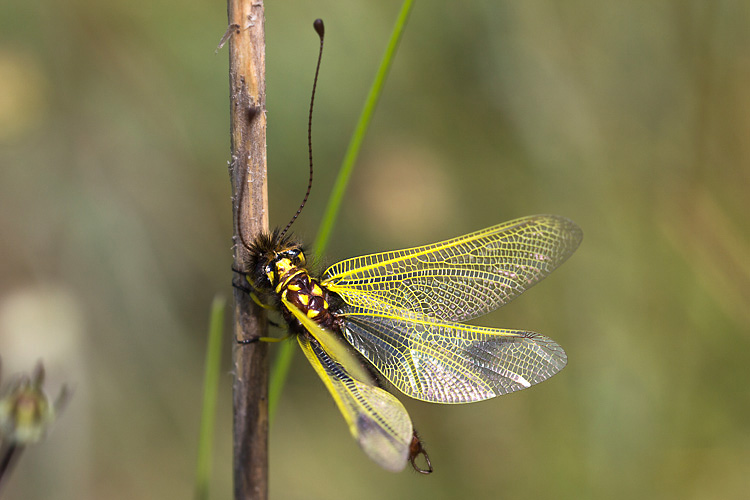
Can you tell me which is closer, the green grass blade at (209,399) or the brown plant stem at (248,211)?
the brown plant stem at (248,211)

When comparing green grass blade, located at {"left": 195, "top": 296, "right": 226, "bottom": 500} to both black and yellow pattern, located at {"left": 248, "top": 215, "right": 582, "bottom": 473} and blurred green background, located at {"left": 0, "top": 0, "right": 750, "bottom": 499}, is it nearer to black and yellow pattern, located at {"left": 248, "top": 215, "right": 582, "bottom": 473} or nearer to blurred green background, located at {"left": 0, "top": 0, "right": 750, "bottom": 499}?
black and yellow pattern, located at {"left": 248, "top": 215, "right": 582, "bottom": 473}

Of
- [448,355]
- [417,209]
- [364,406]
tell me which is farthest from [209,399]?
[417,209]

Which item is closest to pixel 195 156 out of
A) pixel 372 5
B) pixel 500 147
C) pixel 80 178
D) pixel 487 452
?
pixel 80 178

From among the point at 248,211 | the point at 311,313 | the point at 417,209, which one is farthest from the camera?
the point at 417,209

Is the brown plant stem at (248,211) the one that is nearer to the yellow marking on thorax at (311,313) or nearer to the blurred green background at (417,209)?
the yellow marking on thorax at (311,313)

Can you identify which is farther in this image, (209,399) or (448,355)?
(448,355)

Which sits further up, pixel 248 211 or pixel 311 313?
pixel 248 211

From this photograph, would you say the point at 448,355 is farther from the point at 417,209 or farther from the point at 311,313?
the point at 417,209

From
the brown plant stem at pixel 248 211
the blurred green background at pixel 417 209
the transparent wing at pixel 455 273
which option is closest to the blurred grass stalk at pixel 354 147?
the brown plant stem at pixel 248 211
